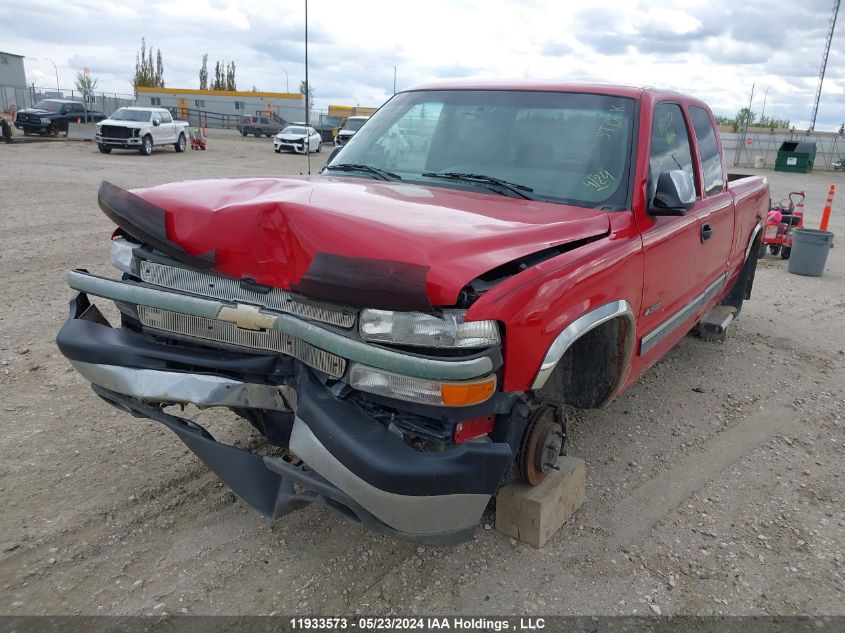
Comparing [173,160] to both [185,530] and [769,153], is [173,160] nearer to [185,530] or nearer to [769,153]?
[185,530]

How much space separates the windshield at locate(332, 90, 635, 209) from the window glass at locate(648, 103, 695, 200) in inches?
9.2

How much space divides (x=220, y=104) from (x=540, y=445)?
57669 mm

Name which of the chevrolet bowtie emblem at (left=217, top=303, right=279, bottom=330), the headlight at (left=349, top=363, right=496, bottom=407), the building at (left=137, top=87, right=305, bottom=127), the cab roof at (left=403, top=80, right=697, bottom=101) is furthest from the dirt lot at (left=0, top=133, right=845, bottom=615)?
the building at (left=137, top=87, right=305, bottom=127)

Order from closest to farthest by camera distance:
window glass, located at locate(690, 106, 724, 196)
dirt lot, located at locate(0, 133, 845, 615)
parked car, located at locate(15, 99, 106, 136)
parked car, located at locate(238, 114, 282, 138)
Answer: dirt lot, located at locate(0, 133, 845, 615), window glass, located at locate(690, 106, 724, 196), parked car, located at locate(15, 99, 106, 136), parked car, located at locate(238, 114, 282, 138)

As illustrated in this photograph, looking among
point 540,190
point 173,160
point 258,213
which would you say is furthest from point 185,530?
point 173,160

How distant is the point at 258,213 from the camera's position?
2447 millimetres

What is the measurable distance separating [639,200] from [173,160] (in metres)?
20.5

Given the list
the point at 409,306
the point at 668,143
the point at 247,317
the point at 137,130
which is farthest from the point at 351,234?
the point at 137,130

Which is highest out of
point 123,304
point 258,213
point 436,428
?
point 258,213

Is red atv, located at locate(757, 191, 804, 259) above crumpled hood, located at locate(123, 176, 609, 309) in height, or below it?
below

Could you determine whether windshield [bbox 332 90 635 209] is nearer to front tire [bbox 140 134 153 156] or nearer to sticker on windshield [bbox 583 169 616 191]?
sticker on windshield [bbox 583 169 616 191]

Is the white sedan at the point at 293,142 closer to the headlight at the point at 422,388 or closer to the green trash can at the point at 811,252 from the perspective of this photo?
the green trash can at the point at 811,252

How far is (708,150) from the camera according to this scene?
15.1 ft

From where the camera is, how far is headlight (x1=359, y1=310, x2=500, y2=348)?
220cm
